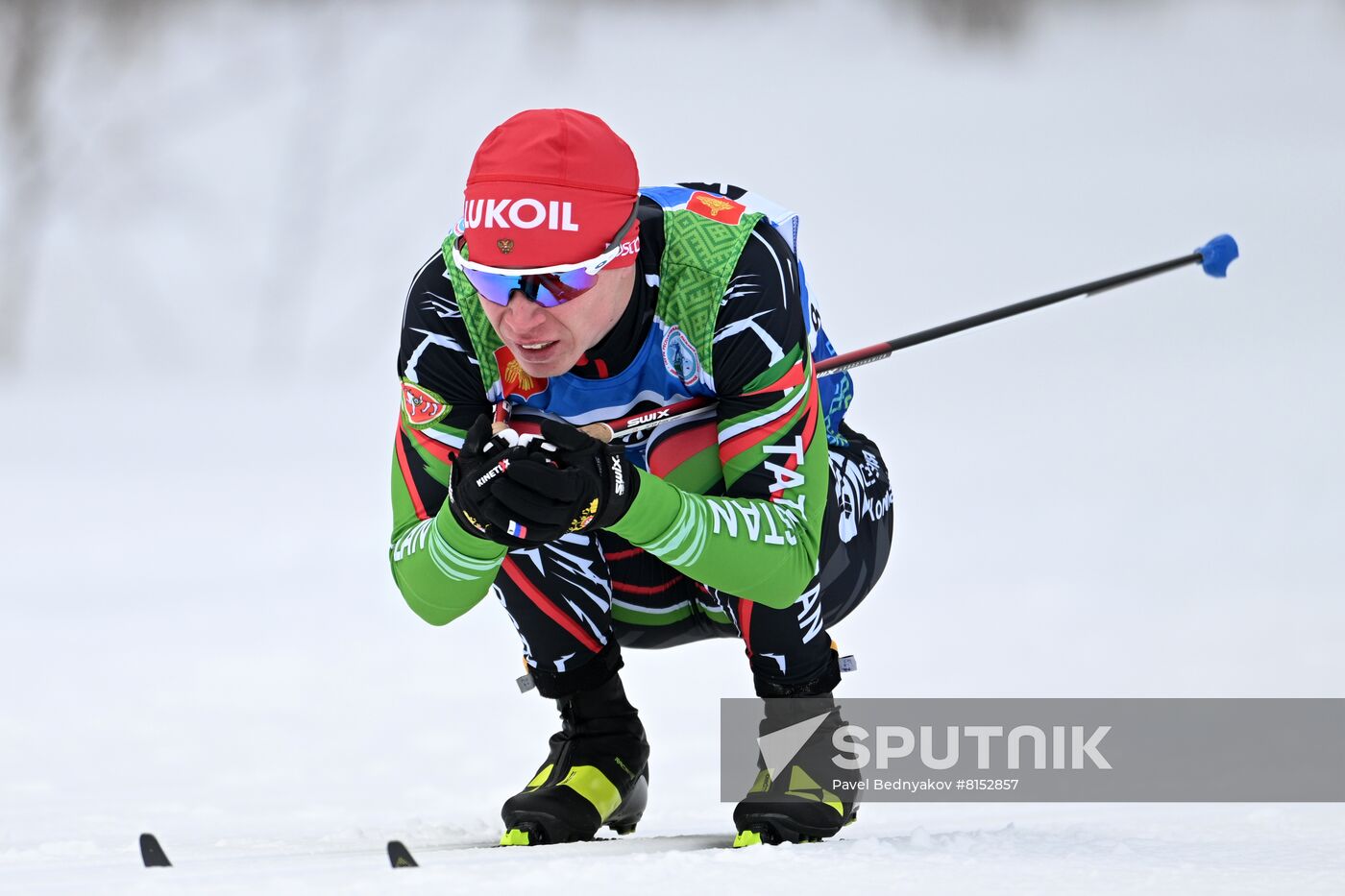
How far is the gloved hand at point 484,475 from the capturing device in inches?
56.9

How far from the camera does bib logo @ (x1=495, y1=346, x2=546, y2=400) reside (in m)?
1.75

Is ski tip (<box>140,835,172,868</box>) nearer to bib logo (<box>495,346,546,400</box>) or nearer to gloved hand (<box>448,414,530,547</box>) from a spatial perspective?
gloved hand (<box>448,414,530,547</box>)

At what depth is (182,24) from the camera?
317 inches

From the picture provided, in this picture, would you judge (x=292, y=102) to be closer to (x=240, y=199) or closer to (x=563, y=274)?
(x=240, y=199)

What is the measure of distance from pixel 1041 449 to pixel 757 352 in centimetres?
311

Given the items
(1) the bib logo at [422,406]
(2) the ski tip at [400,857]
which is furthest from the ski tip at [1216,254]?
(2) the ski tip at [400,857]

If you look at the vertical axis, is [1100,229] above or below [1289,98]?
below

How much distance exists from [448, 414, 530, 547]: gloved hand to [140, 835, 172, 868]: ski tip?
45 cm

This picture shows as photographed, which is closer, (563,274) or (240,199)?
(563,274)

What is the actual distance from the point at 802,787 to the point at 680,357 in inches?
20.9

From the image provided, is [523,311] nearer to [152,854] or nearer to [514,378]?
[514,378]

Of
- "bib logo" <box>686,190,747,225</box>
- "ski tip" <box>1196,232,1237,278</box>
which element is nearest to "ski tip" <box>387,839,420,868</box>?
"bib logo" <box>686,190,747,225</box>

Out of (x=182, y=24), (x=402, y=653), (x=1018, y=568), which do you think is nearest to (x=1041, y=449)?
(x=1018, y=568)

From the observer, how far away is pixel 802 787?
1817 millimetres
